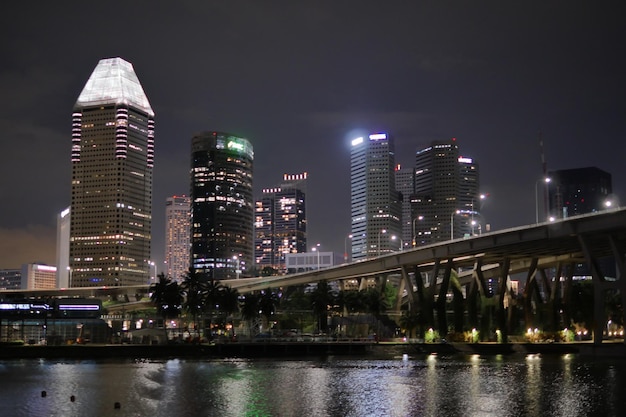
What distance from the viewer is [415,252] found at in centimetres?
16400

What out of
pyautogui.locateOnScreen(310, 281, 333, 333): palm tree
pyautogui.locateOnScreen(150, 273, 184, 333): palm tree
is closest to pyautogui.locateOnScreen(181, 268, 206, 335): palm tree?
pyautogui.locateOnScreen(150, 273, 184, 333): palm tree

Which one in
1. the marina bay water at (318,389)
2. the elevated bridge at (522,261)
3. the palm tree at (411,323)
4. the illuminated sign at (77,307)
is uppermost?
the elevated bridge at (522,261)

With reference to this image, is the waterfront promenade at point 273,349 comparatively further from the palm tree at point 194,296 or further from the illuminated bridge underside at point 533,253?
the palm tree at point 194,296

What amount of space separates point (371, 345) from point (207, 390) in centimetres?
6916

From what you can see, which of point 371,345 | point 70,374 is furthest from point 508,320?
point 70,374

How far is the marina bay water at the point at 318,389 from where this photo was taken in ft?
184

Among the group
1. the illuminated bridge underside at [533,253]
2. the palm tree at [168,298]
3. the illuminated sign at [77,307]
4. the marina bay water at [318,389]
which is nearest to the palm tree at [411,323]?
the illuminated bridge underside at [533,253]

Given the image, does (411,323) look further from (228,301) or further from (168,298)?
(168,298)

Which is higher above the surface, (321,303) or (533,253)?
(533,253)

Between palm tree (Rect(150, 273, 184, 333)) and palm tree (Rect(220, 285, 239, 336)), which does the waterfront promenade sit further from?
palm tree (Rect(220, 285, 239, 336))

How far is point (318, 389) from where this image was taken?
69750 mm

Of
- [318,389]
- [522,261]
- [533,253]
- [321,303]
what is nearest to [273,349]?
[321,303]

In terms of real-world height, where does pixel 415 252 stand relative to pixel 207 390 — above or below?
above

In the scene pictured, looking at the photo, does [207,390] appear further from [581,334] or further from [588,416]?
[581,334]
